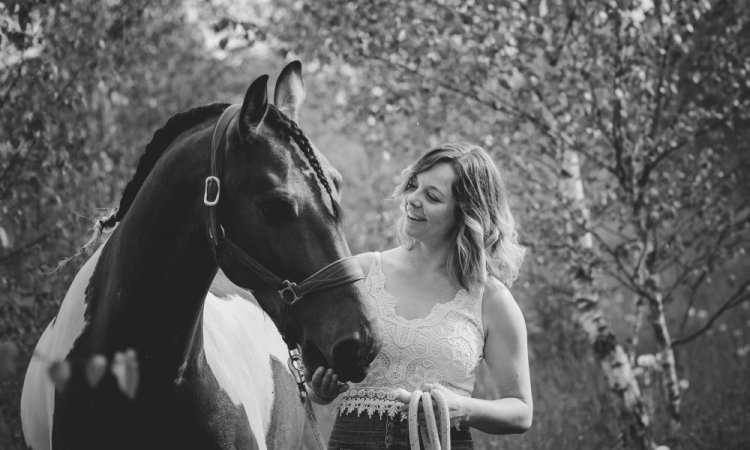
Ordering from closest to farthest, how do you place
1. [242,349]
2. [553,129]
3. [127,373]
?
1. [127,373]
2. [242,349]
3. [553,129]

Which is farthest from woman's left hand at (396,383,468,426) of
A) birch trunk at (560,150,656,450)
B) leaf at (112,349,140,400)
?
birch trunk at (560,150,656,450)

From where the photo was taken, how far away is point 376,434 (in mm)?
2486

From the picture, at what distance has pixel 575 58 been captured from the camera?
463 centimetres

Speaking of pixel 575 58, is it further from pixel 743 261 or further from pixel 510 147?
pixel 743 261

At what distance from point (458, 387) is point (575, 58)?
111 inches

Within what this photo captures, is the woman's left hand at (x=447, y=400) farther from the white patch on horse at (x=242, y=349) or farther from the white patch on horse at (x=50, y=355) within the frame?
the white patch on horse at (x=50, y=355)

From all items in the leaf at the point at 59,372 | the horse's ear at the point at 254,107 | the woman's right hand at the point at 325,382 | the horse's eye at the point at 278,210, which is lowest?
the leaf at the point at 59,372

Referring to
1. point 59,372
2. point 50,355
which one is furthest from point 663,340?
point 59,372

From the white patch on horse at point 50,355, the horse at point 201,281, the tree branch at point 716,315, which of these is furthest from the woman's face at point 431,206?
the tree branch at point 716,315

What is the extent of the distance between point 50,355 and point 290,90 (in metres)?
1.22

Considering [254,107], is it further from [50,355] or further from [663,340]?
[663,340]

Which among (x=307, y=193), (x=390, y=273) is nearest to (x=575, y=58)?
(x=390, y=273)

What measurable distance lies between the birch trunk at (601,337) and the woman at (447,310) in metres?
2.21

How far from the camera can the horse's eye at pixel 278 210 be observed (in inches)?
82.7
